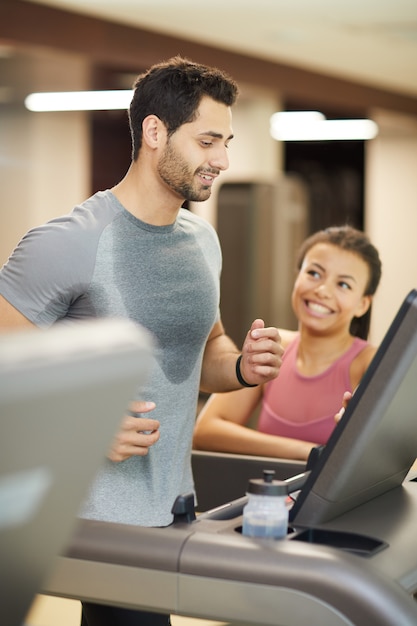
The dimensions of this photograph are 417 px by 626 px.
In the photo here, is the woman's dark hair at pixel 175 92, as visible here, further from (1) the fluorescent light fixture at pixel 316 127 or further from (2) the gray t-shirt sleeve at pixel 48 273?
(1) the fluorescent light fixture at pixel 316 127

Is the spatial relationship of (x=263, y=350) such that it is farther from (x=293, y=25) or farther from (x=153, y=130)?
(x=293, y=25)

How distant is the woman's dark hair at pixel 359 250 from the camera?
9.13 ft

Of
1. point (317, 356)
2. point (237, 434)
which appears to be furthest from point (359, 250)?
point (237, 434)

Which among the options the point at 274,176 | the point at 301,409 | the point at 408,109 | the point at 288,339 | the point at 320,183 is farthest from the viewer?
the point at 320,183

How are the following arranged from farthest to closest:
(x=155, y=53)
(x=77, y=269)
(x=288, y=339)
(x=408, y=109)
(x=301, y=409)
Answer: (x=408, y=109) → (x=155, y=53) → (x=288, y=339) → (x=301, y=409) → (x=77, y=269)

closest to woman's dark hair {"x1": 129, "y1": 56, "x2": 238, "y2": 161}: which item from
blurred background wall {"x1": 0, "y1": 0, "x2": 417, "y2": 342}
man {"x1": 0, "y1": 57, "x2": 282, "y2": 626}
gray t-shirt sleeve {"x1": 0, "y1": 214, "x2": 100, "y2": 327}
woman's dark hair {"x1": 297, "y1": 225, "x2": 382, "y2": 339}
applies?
man {"x1": 0, "y1": 57, "x2": 282, "y2": 626}

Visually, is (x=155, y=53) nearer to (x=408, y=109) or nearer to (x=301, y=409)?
(x=408, y=109)

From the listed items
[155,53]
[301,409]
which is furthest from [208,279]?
[155,53]

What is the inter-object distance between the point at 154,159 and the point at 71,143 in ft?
19.9

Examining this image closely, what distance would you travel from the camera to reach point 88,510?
176cm

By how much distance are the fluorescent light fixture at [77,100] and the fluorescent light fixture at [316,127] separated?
74.8 inches

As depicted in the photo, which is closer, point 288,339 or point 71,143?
point 288,339

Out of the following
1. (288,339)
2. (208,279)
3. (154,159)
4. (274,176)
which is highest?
(274,176)

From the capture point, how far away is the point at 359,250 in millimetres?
2781
